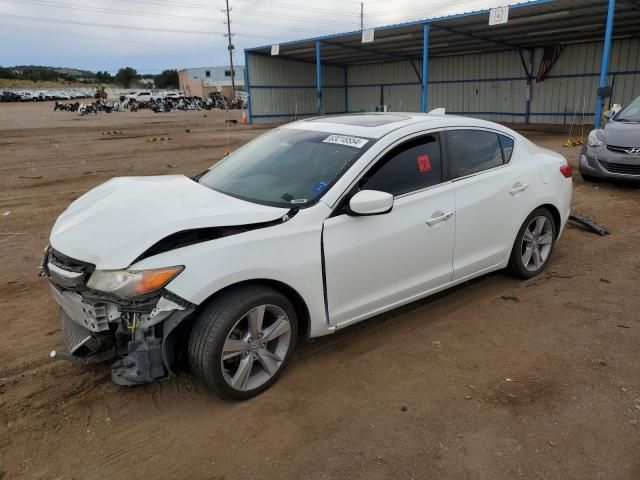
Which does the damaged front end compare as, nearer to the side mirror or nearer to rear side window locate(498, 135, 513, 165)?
the side mirror

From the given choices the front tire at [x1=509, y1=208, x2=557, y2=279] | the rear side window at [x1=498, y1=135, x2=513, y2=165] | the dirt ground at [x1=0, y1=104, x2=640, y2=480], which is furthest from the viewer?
the front tire at [x1=509, y1=208, x2=557, y2=279]

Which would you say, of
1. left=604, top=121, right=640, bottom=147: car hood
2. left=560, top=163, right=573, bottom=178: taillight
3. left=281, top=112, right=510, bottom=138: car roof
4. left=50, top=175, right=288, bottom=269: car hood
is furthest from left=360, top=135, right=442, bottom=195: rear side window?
left=604, top=121, right=640, bottom=147: car hood

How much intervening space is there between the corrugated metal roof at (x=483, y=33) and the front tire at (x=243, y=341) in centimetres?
1677

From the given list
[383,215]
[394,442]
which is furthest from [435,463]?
[383,215]

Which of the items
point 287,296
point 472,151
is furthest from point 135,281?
point 472,151

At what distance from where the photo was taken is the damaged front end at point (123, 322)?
2637 mm

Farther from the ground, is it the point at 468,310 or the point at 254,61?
the point at 254,61

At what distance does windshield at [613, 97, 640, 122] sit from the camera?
871 cm

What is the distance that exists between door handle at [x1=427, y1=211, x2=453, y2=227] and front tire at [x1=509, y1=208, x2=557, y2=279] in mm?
1080

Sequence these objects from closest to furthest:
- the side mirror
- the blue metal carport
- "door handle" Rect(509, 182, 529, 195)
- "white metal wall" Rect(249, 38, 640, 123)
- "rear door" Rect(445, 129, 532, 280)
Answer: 1. the side mirror
2. "rear door" Rect(445, 129, 532, 280)
3. "door handle" Rect(509, 182, 529, 195)
4. the blue metal carport
5. "white metal wall" Rect(249, 38, 640, 123)

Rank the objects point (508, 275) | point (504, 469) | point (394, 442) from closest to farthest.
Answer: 1. point (504, 469)
2. point (394, 442)
3. point (508, 275)

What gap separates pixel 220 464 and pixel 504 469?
1.40 m

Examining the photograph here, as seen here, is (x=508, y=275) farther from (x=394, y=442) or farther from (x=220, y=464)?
(x=220, y=464)

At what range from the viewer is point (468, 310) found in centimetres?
416
